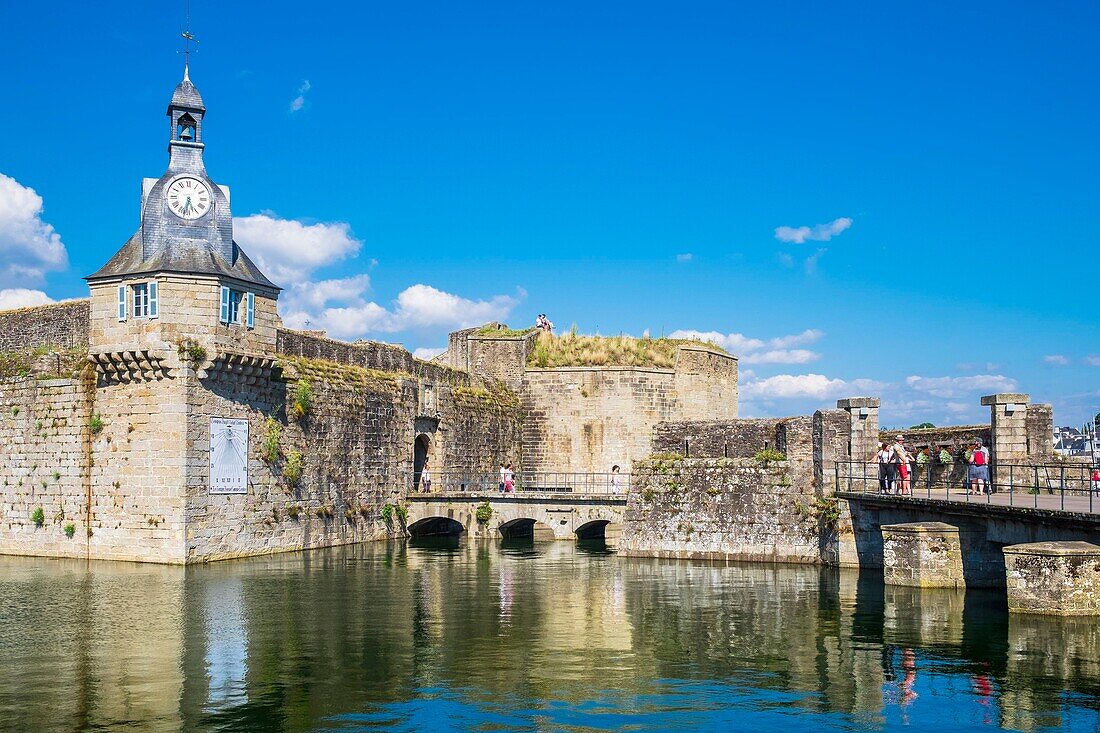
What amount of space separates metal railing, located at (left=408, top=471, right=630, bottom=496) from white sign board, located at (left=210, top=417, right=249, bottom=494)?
8.85 metres

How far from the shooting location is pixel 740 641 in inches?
653

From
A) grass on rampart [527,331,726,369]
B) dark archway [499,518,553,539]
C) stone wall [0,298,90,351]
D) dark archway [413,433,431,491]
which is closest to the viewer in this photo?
stone wall [0,298,90,351]

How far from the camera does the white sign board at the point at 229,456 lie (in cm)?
2759

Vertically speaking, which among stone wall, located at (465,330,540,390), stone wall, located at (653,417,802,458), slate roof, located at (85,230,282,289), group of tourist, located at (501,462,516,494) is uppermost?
slate roof, located at (85,230,282,289)

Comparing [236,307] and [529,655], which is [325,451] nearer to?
[236,307]

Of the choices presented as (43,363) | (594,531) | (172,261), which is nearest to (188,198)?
(172,261)

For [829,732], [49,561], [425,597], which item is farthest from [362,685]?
[49,561]

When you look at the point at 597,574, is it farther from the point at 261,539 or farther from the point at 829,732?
the point at 829,732

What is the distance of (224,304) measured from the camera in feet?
91.1

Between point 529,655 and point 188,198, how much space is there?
59.6 ft

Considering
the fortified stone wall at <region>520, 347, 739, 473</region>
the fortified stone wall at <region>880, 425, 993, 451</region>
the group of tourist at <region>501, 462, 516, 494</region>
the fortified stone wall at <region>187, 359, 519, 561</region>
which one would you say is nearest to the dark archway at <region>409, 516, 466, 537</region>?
the fortified stone wall at <region>187, 359, 519, 561</region>

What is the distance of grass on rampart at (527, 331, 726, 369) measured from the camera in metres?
42.4

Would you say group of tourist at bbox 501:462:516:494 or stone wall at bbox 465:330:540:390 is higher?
stone wall at bbox 465:330:540:390

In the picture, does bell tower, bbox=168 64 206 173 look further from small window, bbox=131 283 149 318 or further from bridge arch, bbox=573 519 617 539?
bridge arch, bbox=573 519 617 539
